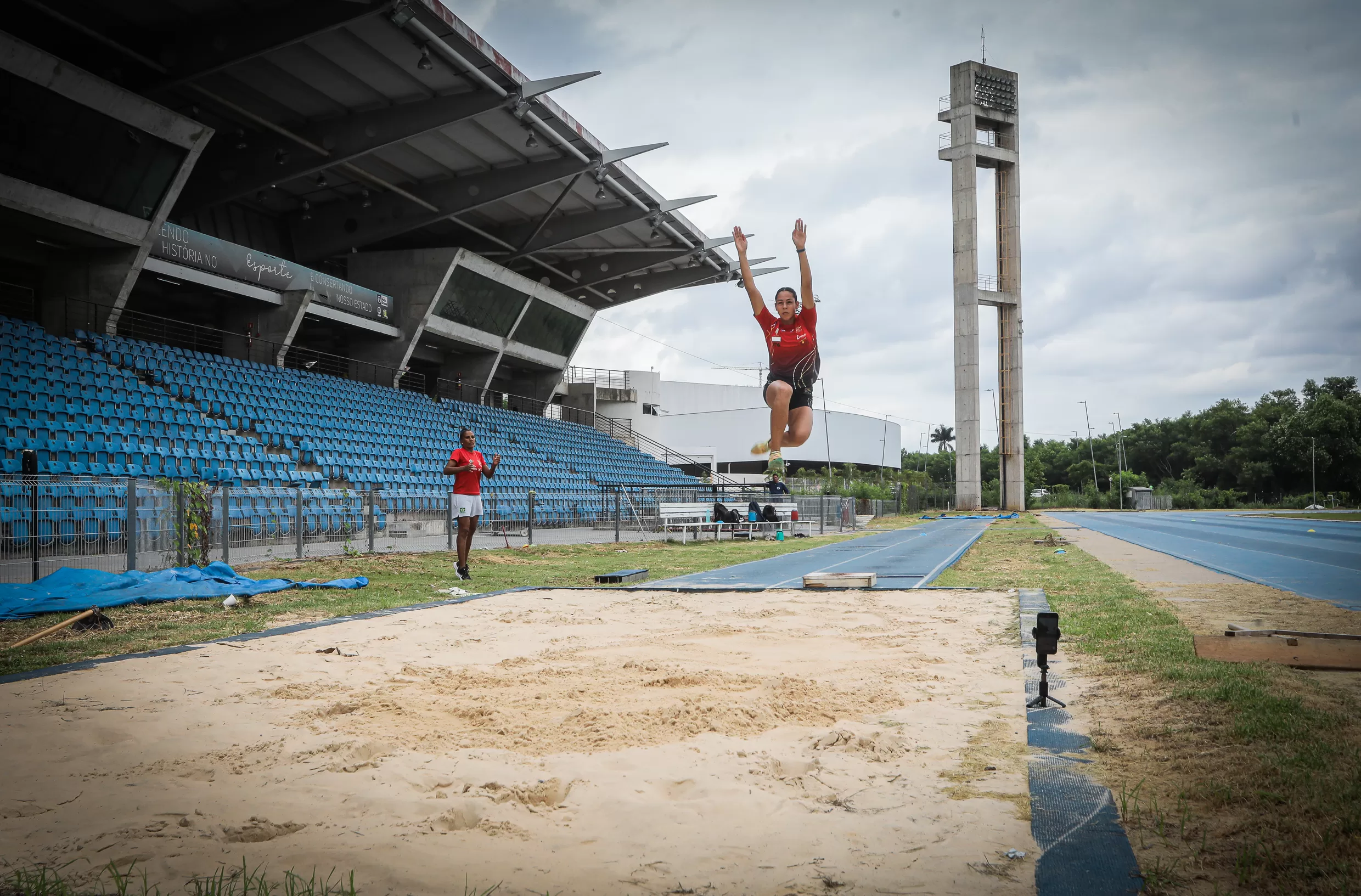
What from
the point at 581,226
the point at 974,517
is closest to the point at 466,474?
the point at 581,226

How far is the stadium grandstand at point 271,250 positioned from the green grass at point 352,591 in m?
1.76

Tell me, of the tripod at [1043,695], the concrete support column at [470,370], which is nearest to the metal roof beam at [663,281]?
the concrete support column at [470,370]

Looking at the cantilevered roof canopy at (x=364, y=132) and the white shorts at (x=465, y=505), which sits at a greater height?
the cantilevered roof canopy at (x=364, y=132)

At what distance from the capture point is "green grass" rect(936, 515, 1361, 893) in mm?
2422

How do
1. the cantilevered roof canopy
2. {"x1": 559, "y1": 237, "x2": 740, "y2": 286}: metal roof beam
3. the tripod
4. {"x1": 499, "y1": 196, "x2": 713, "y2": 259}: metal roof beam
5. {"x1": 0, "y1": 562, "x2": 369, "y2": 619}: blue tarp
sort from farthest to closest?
1. {"x1": 559, "y1": 237, "x2": 740, "y2": 286}: metal roof beam
2. {"x1": 499, "y1": 196, "x2": 713, "y2": 259}: metal roof beam
3. the cantilevered roof canopy
4. {"x1": 0, "y1": 562, "x2": 369, "y2": 619}: blue tarp
5. the tripod

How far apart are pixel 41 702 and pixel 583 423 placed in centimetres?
4327

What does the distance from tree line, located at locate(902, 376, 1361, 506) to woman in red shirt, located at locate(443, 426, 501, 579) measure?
12.8 m

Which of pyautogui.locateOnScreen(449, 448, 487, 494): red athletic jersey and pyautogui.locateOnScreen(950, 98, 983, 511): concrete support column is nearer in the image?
pyautogui.locateOnScreen(449, 448, 487, 494): red athletic jersey

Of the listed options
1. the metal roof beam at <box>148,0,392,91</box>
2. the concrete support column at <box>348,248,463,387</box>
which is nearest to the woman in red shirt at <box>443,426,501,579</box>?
the metal roof beam at <box>148,0,392,91</box>

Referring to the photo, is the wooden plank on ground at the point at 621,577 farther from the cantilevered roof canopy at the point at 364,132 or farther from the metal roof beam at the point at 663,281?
the metal roof beam at the point at 663,281

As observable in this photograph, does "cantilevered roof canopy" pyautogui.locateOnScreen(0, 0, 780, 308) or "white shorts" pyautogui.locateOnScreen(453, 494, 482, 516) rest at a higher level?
"cantilevered roof canopy" pyautogui.locateOnScreen(0, 0, 780, 308)

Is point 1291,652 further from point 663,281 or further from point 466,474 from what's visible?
point 663,281

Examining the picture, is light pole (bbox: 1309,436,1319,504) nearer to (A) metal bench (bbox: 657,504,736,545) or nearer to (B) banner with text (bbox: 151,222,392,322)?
(A) metal bench (bbox: 657,504,736,545)

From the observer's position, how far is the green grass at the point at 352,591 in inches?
258
